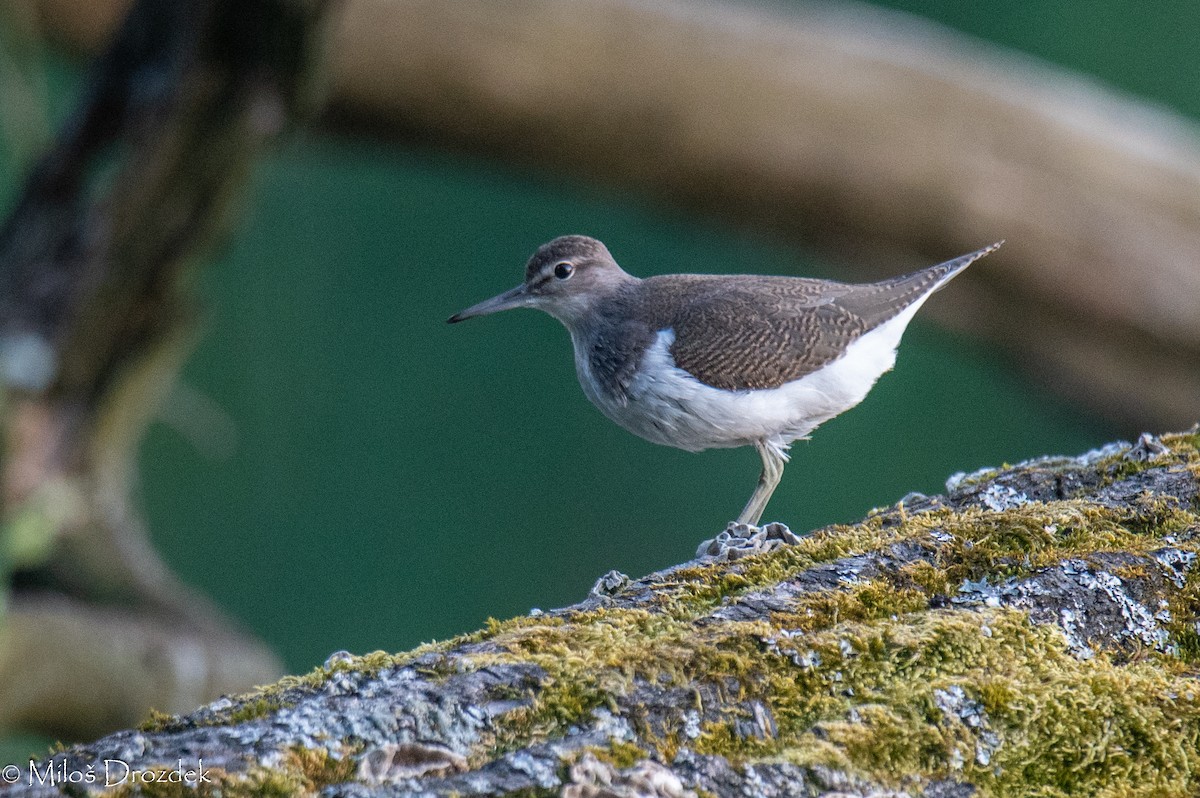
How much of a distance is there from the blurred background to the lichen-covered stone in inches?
182

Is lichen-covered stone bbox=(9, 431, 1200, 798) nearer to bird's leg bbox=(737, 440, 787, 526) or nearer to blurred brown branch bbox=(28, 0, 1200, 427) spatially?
bird's leg bbox=(737, 440, 787, 526)

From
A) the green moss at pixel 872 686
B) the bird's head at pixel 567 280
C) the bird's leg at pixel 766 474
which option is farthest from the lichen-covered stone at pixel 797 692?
the bird's head at pixel 567 280

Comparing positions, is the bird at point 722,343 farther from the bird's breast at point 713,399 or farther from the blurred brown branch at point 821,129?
the blurred brown branch at point 821,129

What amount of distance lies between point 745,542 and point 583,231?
307 inches

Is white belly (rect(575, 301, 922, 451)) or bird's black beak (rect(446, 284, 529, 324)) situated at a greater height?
bird's black beak (rect(446, 284, 529, 324))

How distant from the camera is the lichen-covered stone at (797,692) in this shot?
1.68m

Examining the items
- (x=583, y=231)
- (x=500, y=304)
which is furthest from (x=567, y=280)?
(x=583, y=231)

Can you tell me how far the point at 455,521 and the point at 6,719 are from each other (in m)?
3.82

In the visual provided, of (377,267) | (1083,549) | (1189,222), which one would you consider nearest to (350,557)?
(377,267)

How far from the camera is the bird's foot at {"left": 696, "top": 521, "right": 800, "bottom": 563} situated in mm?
2488

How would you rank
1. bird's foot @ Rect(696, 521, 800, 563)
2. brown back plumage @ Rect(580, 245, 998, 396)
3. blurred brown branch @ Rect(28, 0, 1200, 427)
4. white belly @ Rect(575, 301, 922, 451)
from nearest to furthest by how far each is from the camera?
bird's foot @ Rect(696, 521, 800, 563)
white belly @ Rect(575, 301, 922, 451)
brown back plumage @ Rect(580, 245, 998, 396)
blurred brown branch @ Rect(28, 0, 1200, 427)

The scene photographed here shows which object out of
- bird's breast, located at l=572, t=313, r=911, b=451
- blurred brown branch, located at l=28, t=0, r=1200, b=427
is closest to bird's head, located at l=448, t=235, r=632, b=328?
bird's breast, located at l=572, t=313, r=911, b=451

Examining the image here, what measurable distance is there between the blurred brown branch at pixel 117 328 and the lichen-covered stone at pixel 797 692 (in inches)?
128

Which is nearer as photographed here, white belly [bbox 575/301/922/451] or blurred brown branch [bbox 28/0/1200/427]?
A: white belly [bbox 575/301/922/451]
